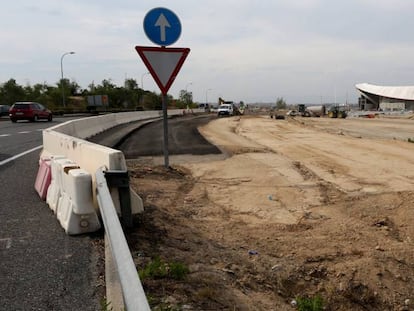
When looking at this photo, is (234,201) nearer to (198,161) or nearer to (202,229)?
(202,229)

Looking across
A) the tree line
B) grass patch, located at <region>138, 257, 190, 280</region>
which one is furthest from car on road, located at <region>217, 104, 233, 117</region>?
grass patch, located at <region>138, 257, 190, 280</region>

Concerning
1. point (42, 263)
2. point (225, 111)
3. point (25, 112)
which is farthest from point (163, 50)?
point (225, 111)

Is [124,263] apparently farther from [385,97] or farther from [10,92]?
[385,97]

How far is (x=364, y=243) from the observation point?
550 centimetres

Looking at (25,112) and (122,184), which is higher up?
(25,112)

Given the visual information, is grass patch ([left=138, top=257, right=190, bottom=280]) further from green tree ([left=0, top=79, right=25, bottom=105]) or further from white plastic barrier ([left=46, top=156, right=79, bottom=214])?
green tree ([left=0, top=79, right=25, bottom=105])

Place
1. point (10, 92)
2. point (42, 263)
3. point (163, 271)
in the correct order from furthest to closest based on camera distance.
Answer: point (10, 92) < point (42, 263) < point (163, 271)

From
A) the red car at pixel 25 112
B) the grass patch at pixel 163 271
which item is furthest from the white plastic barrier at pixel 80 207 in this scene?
the red car at pixel 25 112

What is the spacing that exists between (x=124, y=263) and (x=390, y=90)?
425ft

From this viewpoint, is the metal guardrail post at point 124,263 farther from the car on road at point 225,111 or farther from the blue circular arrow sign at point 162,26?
the car on road at point 225,111

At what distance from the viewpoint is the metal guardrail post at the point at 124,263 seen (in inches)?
79.3

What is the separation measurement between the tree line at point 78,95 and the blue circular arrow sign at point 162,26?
70542mm

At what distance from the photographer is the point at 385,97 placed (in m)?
120

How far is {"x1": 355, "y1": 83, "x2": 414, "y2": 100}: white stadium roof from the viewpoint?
11238 cm
